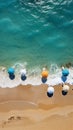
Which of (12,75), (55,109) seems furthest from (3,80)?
(55,109)

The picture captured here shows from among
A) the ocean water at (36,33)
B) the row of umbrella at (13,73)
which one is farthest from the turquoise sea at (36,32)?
the row of umbrella at (13,73)

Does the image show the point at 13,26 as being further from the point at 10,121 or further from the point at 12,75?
the point at 10,121

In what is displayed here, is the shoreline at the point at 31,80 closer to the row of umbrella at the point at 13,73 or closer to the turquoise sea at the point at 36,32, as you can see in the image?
the row of umbrella at the point at 13,73

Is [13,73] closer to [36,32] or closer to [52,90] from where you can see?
[52,90]

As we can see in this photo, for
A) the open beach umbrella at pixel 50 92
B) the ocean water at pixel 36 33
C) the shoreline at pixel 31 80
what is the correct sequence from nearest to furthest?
the open beach umbrella at pixel 50 92 → the shoreline at pixel 31 80 → the ocean water at pixel 36 33

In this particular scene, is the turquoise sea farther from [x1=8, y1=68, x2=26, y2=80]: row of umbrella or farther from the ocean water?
[x1=8, y1=68, x2=26, y2=80]: row of umbrella

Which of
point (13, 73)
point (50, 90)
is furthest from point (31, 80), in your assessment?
point (50, 90)

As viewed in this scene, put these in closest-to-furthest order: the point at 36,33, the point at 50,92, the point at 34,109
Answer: the point at 34,109, the point at 50,92, the point at 36,33
